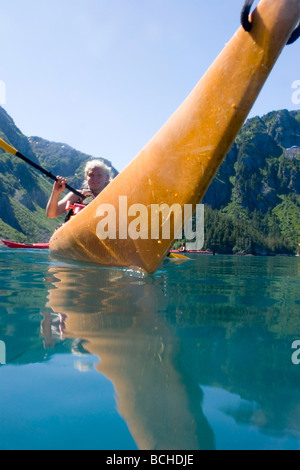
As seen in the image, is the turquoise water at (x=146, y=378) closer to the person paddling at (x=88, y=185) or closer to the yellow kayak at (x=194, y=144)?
the yellow kayak at (x=194, y=144)

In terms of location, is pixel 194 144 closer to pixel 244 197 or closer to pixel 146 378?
pixel 146 378

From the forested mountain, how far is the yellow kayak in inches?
4301

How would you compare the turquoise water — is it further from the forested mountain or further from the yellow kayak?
the forested mountain

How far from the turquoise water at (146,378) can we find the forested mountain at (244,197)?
365 ft

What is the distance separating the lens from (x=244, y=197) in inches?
6358

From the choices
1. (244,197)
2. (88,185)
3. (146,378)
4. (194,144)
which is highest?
(244,197)

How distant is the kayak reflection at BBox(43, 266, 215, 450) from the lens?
1059 mm

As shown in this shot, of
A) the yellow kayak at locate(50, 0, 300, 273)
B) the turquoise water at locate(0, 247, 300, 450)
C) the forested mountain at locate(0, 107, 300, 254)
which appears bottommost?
the turquoise water at locate(0, 247, 300, 450)

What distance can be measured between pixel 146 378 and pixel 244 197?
16839 centimetres

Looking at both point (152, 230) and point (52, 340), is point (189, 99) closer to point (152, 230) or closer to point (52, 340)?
point (152, 230)

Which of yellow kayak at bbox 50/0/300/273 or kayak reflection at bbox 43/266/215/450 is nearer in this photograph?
kayak reflection at bbox 43/266/215/450

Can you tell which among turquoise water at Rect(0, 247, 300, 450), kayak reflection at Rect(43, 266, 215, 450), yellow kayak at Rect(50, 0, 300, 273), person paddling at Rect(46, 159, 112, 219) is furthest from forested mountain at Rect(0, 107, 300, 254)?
turquoise water at Rect(0, 247, 300, 450)

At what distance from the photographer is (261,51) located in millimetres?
3508

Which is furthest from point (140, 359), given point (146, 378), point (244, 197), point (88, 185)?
point (244, 197)
